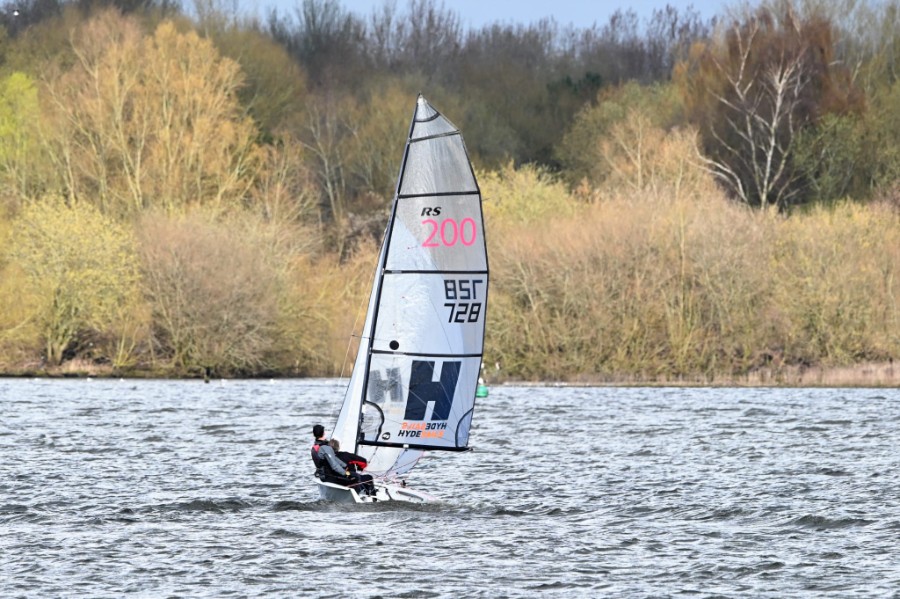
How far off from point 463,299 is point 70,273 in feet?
138

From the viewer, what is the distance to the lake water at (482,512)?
20.1 m

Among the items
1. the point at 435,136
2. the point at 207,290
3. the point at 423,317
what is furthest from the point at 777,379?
the point at 435,136

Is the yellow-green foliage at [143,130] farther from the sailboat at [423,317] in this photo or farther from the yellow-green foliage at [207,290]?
the sailboat at [423,317]

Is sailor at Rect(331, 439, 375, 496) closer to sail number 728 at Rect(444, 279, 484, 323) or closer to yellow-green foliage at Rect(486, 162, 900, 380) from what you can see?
sail number 728 at Rect(444, 279, 484, 323)

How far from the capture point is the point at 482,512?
85.3 ft

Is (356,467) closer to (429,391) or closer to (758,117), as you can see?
(429,391)

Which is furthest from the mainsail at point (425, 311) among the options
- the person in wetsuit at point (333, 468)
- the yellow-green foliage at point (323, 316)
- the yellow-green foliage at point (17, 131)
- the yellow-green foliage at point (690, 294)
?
the yellow-green foliage at point (17, 131)

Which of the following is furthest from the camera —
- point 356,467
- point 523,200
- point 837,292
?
point 523,200

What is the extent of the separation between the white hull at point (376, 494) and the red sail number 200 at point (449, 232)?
389 cm

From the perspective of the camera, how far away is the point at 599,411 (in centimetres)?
4938

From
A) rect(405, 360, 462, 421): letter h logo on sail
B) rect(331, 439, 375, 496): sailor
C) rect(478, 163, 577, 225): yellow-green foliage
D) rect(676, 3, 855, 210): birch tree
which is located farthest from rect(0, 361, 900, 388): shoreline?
rect(331, 439, 375, 496): sailor

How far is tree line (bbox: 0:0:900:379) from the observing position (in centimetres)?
6028

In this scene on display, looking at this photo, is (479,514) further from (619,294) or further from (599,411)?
(619,294)

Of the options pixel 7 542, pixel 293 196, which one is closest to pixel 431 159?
pixel 7 542
